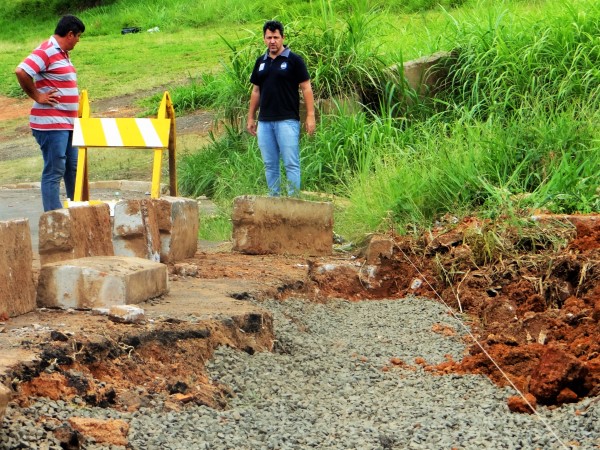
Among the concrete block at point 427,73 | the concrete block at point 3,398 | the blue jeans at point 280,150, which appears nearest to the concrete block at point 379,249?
the blue jeans at point 280,150

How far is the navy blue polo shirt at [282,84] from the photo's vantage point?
356 inches

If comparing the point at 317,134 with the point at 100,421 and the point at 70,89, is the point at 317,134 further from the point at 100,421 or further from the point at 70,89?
the point at 100,421

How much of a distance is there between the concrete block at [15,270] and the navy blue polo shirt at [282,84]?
4.18 meters

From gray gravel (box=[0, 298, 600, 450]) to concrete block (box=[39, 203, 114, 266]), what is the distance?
1202 mm

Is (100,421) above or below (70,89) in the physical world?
below

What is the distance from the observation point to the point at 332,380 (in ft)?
17.1

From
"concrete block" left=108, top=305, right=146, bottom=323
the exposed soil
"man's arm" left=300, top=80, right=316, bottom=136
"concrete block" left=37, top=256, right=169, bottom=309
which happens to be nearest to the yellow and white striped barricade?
the exposed soil

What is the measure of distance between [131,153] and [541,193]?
30.3ft

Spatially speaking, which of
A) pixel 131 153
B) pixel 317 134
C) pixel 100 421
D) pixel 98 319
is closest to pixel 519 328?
pixel 98 319

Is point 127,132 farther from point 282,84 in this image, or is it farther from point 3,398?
point 3,398

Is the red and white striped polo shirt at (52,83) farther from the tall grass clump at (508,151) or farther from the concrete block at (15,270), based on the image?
the concrete block at (15,270)

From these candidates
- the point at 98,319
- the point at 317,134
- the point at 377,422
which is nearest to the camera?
the point at 377,422

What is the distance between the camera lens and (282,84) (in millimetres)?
9031

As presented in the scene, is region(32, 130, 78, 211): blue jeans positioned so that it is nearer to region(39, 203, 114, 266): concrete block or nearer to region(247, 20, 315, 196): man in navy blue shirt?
region(247, 20, 315, 196): man in navy blue shirt
